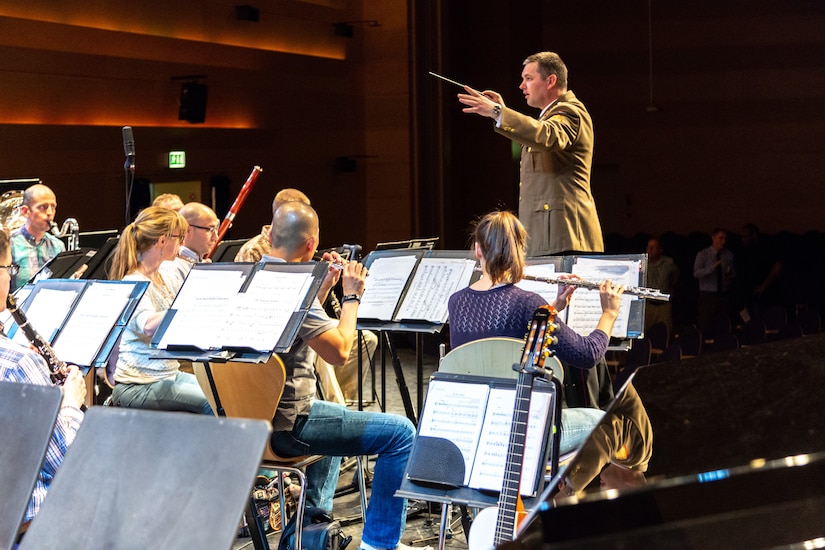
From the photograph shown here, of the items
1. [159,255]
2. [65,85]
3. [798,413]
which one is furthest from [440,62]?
[798,413]

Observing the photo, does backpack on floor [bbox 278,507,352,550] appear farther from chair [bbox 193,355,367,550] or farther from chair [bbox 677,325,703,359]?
chair [bbox 677,325,703,359]

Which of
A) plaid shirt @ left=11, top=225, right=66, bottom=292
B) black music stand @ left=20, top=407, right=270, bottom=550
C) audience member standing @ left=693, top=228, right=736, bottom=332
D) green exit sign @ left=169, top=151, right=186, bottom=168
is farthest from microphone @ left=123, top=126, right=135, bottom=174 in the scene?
audience member standing @ left=693, top=228, right=736, bottom=332

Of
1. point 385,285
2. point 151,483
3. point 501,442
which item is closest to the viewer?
point 151,483

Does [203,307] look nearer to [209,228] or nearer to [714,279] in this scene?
[209,228]

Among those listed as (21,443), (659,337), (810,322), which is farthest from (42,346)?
(810,322)

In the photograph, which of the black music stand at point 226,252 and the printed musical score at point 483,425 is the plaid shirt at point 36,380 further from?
the black music stand at point 226,252

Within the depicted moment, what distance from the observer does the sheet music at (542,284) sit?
11.6 ft

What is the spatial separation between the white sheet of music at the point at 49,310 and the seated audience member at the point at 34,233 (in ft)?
8.39

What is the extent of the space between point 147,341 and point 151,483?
203cm

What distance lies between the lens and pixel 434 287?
3627 mm

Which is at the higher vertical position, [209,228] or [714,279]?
[209,228]

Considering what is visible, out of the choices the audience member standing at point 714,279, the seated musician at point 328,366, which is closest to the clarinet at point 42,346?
the seated musician at point 328,366

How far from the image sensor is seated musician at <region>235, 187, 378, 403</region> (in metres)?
4.33

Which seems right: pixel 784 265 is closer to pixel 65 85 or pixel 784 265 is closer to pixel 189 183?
pixel 189 183
